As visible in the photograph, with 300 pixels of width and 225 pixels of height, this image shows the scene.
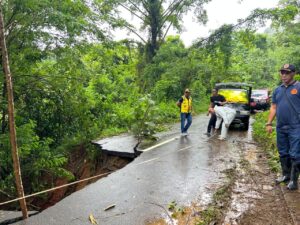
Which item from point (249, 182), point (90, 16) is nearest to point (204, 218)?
point (249, 182)

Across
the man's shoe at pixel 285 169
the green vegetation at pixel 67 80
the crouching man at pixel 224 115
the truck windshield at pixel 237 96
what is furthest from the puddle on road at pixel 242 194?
the truck windshield at pixel 237 96

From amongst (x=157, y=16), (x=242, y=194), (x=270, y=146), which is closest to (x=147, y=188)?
(x=242, y=194)

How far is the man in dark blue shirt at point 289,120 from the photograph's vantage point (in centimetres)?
496

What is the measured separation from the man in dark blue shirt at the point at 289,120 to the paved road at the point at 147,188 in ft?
4.51

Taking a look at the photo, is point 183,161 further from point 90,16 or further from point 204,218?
point 90,16

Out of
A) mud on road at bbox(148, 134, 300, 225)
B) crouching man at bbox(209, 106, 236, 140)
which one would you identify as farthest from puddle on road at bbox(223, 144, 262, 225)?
crouching man at bbox(209, 106, 236, 140)

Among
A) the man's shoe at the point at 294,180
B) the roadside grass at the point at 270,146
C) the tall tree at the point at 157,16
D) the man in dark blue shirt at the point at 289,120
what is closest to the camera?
the man in dark blue shirt at the point at 289,120

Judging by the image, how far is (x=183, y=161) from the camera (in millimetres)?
7508

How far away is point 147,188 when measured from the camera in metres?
5.54

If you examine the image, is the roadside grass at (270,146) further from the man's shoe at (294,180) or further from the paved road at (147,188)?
the man's shoe at (294,180)

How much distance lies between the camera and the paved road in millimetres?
4379

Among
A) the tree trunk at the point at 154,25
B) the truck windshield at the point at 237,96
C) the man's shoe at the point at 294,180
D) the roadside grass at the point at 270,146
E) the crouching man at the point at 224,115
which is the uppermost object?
the tree trunk at the point at 154,25

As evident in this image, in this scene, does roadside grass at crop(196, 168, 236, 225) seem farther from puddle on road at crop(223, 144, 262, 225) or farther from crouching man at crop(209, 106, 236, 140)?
crouching man at crop(209, 106, 236, 140)

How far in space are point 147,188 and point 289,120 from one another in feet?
9.41
